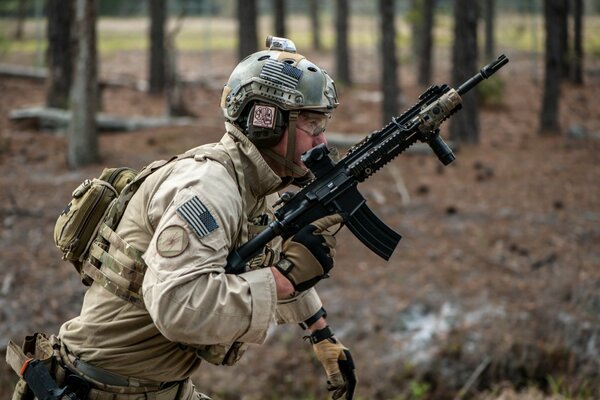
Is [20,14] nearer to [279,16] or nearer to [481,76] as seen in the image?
[279,16]

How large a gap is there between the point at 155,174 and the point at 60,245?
1.85ft

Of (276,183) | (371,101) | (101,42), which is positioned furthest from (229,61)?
A: (276,183)

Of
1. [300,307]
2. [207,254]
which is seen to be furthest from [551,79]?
[207,254]

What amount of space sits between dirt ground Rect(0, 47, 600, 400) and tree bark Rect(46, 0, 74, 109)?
1023 millimetres

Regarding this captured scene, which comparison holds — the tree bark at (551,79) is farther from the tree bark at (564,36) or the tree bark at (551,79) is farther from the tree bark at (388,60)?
the tree bark at (388,60)

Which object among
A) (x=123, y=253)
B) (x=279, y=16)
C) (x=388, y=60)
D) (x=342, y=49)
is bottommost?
(x=342, y=49)

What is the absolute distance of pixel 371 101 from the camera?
1833cm

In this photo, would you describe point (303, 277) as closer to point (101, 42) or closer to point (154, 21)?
point (154, 21)

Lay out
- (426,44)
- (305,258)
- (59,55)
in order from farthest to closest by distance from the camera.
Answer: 1. (426,44)
2. (59,55)
3. (305,258)

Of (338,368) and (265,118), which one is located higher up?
(265,118)

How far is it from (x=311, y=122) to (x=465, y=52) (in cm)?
1024

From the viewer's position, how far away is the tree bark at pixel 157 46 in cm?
1700

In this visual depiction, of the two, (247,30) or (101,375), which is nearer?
(101,375)

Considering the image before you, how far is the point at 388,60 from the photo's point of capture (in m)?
13.6
